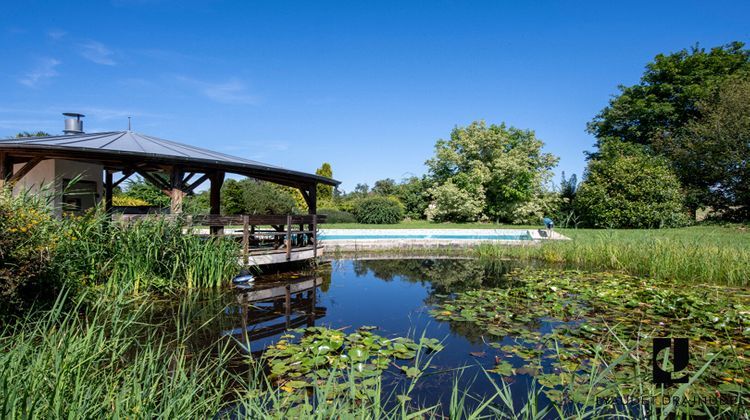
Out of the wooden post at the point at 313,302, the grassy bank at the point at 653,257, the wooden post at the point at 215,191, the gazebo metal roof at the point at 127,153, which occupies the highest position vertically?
the gazebo metal roof at the point at 127,153

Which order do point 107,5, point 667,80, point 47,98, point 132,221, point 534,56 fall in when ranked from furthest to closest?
point 667,80 < point 534,56 < point 47,98 < point 107,5 < point 132,221

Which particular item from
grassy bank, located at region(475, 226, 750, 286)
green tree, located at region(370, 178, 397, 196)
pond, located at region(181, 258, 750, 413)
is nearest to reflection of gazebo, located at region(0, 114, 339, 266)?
pond, located at region(181, 258, 750, 413)

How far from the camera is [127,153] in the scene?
7004 mm

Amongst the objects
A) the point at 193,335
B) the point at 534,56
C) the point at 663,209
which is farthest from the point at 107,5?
the point at 663,209

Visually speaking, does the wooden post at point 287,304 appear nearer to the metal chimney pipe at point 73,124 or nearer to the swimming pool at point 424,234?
the swimming pool at point 424,234

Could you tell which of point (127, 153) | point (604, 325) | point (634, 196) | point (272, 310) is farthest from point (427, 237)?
point (604, 325)

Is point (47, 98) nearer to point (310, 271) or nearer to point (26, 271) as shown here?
point (310, 271)

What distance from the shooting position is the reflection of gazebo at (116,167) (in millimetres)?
6984

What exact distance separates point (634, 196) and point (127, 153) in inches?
737

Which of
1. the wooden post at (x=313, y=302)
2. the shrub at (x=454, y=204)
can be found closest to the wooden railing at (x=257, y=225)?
the wooden post at (x=313, y=302)

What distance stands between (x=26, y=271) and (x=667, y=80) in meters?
29.3

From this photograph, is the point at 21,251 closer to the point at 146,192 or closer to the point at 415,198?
the point at 146,192

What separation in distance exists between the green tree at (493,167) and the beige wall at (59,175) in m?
16.8

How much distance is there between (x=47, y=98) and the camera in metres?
13.7
